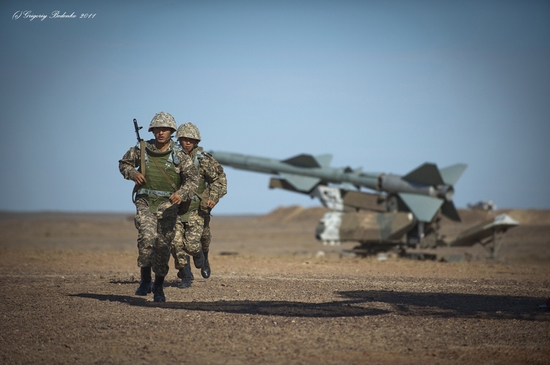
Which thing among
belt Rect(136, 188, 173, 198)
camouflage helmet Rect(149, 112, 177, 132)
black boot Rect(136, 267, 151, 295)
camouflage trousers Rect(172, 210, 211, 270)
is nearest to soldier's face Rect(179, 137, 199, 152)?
camouflage trousers Rect(172, 210, 211, 270)

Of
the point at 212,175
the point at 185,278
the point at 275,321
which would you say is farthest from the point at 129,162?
the point at 275,321

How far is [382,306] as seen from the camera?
761cm

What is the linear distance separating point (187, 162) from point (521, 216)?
62.9 m

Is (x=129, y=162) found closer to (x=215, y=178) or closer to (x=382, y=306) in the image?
(x=215, y=178)

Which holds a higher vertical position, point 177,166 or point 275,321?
point 177,166

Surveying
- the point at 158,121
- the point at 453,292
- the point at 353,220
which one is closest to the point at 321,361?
the point at 158,121

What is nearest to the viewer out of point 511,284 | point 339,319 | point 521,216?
point 339,319

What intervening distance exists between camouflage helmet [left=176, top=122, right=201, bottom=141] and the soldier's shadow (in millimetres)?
2354

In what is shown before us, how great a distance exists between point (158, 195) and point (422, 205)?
13550 millimetres

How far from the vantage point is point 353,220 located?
20641mm

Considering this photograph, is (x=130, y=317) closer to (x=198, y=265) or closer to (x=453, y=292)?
(x=198, y=265)

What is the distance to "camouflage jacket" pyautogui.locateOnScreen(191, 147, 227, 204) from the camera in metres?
9.53

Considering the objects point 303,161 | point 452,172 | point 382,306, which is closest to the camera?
point 382,306

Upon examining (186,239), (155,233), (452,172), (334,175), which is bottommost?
(186,239)
